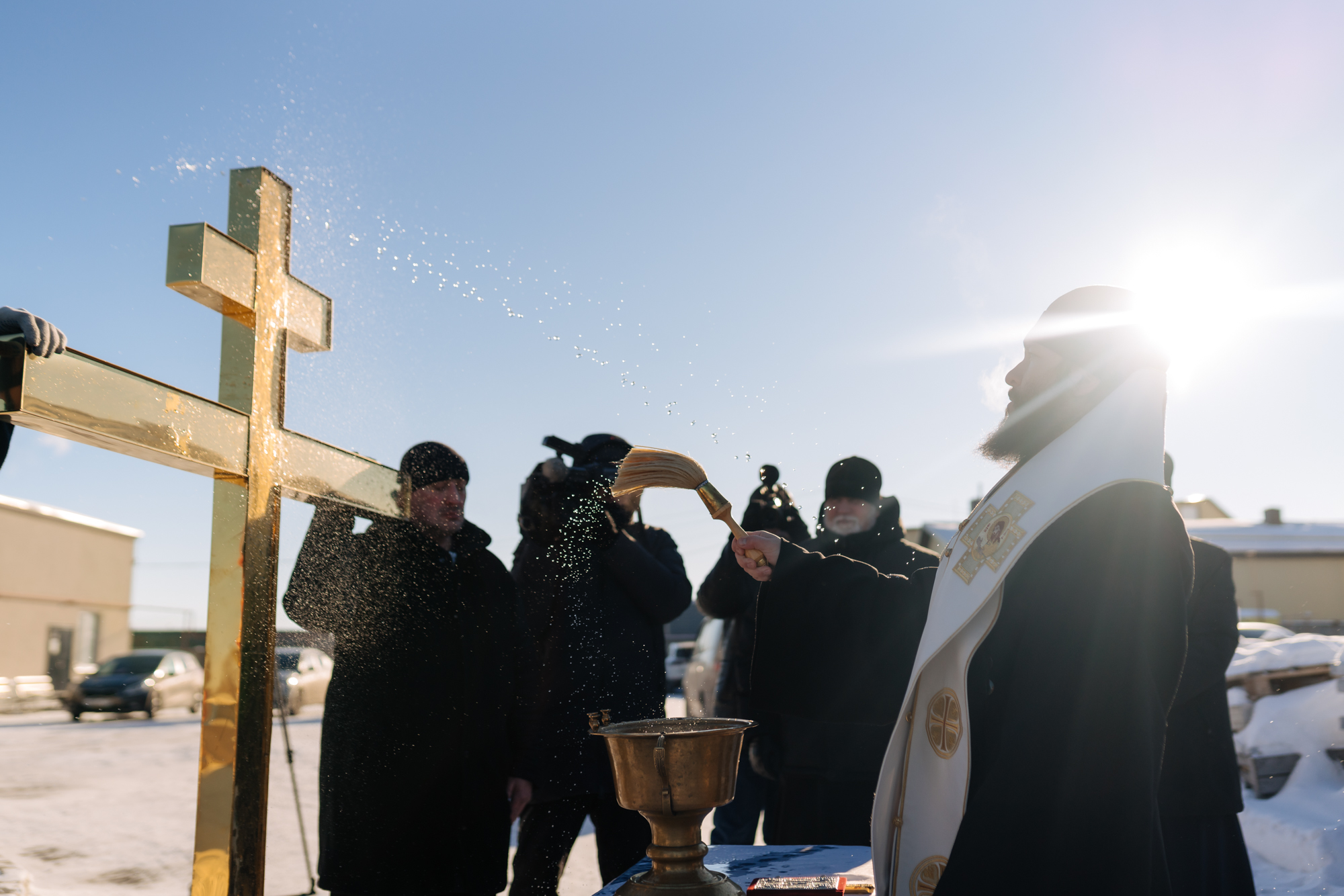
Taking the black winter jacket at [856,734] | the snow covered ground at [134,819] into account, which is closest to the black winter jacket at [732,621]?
the black winter jacket at [856,734]

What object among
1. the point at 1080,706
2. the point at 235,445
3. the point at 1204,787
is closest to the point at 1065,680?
the point at 1080,706

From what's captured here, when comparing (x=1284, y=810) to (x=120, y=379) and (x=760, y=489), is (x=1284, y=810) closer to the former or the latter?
(x=760, y=489)

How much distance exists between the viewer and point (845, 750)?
12.1 feet

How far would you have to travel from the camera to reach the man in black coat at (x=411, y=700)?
268 cm

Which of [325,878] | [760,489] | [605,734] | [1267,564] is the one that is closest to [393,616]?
[325,878]

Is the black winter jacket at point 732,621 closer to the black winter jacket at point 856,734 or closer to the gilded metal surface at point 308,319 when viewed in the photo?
the black winter jacket at point 856,734

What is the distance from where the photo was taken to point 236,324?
7.11ft

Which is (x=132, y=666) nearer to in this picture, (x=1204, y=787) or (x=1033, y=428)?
(x=1204, y=787)

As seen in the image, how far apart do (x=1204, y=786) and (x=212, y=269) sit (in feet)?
12.5

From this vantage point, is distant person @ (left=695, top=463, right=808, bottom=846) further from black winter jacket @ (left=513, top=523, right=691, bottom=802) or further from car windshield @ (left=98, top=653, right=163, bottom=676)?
car windshield @ (left=98, top=653, right=163, bottom=676)

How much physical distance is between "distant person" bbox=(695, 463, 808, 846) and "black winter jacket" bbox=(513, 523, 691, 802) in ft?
2.43

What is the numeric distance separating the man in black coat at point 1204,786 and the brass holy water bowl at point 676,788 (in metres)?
2.36

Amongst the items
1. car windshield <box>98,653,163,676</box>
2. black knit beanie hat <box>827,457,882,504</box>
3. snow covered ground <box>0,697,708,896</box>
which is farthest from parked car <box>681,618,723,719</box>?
car windshield <box>98,653,163,676</box>

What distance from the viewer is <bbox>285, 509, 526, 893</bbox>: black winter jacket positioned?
8.79 feet
